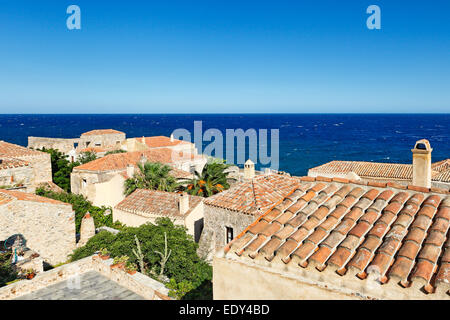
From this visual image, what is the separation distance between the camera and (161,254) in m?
14.4

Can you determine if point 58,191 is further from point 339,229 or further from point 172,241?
point 339,229

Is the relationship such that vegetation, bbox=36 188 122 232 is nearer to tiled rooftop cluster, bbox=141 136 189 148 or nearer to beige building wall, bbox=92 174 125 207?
beige building wall, bbox=92 174 125 207

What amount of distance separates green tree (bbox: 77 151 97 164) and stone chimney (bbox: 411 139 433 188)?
38.4 meters

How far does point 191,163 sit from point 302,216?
1320 inches

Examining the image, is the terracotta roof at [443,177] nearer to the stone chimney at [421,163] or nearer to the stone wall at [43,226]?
the stone chimney at [421,163]

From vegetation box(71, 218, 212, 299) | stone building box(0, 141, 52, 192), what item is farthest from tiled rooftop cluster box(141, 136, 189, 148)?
vegetation box(71, 218, 212, 299)

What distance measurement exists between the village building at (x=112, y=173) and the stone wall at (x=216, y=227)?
1347 centimetres

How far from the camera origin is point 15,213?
640 inches

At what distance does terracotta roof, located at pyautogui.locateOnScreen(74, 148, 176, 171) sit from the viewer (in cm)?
3241

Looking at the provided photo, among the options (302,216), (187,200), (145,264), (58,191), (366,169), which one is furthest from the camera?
(366,169)

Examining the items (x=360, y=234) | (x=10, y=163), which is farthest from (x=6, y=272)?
(x=10, y=163)

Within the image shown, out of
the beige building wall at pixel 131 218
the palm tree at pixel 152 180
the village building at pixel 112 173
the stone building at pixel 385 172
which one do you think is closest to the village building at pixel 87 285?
the beige building wall at pixel 131 218
